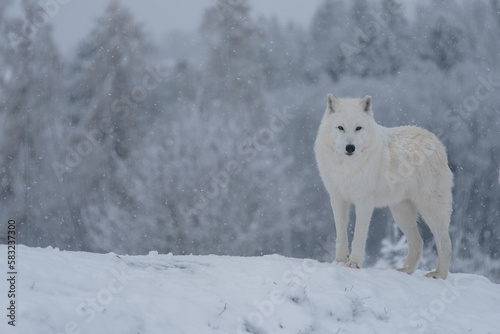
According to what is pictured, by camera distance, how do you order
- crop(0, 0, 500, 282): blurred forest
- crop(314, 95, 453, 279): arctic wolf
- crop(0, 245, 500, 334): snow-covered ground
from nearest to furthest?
crop(0, 245, 500, 334): snow-covered ground
crop(314, 95, 453, 279): arctic wolf
crop(0, 0, 500, 282): blurred forest

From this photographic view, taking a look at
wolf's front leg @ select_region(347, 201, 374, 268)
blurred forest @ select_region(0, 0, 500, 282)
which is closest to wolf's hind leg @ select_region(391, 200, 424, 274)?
wolf's front leg @ select_region(347, 201, 374, 268)

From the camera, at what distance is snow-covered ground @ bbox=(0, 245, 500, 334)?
12.6ft

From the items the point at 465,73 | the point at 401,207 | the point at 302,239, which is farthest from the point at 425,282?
the point at 465,73

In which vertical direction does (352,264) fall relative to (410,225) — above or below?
below

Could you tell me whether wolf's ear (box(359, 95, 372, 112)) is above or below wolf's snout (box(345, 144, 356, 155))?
above

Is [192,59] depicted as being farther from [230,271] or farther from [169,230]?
[230,271]

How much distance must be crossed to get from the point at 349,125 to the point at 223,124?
1617 centimetres

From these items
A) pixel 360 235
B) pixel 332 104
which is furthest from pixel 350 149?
pixel 360 235

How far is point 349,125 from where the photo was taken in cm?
618

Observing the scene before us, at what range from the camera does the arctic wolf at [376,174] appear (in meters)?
6.27

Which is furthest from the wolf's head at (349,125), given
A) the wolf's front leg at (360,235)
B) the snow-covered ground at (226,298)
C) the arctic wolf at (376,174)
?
the snow-covered ground at (226,298)

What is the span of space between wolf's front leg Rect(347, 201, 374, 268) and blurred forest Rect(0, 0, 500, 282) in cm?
1376

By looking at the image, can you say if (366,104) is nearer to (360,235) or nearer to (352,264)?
(360,235)

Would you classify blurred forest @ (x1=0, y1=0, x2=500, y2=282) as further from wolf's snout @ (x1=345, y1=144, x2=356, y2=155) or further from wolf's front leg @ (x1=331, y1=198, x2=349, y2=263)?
wolf's snout @ (x1=345, y1=144, x2=356, y2=155)
